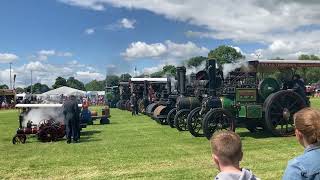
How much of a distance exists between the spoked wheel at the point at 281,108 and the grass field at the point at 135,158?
0.49 metres

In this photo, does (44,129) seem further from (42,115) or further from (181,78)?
(181,78)

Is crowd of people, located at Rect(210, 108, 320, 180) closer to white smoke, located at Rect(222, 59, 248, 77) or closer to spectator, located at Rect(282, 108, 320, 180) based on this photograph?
spectator, located at Rect(282, 108, 320, 180)

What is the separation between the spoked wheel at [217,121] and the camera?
1298 cm

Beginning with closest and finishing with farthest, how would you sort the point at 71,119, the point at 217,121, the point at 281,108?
1. the point at 217,121
2. the point at 281,108
3. the point at 71,119

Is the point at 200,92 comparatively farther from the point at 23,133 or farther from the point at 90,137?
the point at 23,133

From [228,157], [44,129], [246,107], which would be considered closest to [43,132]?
[44,129]

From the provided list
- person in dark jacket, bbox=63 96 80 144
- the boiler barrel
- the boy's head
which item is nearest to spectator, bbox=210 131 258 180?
the boy's head

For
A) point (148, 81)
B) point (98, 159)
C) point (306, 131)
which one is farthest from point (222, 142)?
point (148, 81)

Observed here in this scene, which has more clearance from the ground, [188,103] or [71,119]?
[188,103]

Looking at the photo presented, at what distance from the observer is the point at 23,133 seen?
49.4 feet

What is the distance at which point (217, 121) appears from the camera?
43.7ft

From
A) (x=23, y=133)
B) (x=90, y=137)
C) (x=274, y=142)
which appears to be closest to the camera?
(x=274, y=142)

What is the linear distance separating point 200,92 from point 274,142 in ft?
15.7

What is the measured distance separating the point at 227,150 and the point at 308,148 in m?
0.49
